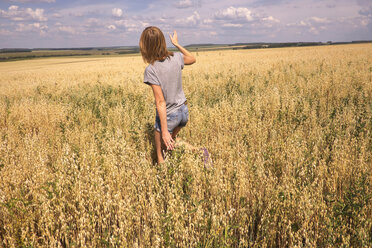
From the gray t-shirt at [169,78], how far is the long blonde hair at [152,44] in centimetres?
10

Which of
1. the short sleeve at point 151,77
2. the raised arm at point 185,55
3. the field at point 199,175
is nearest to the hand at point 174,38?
the raised arm at point 185,55

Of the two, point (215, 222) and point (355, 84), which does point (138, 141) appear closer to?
point (215, 222)

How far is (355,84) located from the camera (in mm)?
8406

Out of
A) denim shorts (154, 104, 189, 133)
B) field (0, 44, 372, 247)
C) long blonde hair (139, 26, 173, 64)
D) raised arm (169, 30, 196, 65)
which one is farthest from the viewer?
raised arm (169, 30, 196, 65)

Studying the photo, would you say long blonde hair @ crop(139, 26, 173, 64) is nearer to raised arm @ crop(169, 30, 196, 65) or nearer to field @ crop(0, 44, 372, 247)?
raised arm @ crop(169, 30, 196, 65)

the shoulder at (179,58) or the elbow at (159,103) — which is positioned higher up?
the shoulder at (179,58)

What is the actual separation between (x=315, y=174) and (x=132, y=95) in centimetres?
784

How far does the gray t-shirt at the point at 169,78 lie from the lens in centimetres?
327

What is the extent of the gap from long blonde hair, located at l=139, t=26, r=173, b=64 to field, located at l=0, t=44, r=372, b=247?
4.58ft

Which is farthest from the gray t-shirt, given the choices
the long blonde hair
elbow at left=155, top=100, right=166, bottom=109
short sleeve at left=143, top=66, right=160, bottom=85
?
elbow at left=155, top=100, right=166, bottom=109

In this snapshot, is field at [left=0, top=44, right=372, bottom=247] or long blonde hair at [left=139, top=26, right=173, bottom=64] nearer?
field at [left=0, top=44, right=372, bottom=247]

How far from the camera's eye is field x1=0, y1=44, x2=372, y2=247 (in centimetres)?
212

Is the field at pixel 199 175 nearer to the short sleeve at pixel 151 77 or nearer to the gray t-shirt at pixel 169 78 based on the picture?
the gray t-shirt at pixel 169 78

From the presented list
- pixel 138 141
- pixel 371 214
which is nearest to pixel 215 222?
pixel 371 214
